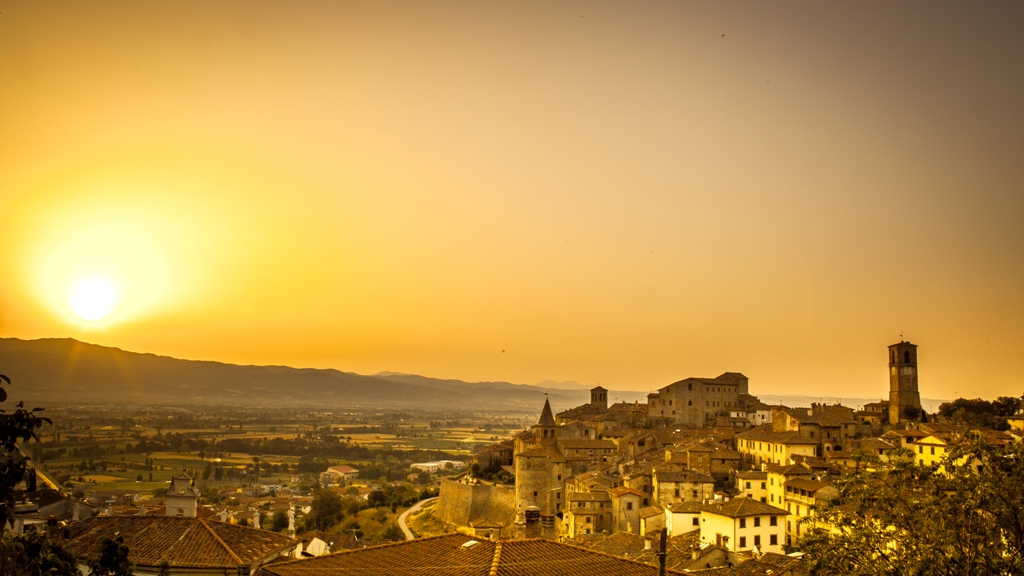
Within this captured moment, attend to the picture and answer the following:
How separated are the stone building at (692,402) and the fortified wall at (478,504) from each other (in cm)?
2525

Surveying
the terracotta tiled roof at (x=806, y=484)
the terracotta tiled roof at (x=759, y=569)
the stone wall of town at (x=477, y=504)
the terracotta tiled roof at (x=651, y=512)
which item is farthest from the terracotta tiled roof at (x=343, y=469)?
the terracotta tiled roof at (x=759, y=569)

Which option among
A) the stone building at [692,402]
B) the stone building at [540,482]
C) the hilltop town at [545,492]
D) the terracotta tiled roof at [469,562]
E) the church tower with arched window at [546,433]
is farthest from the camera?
the stone building at [692,402]

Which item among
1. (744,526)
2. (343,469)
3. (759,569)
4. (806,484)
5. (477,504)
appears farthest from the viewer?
(343,469)

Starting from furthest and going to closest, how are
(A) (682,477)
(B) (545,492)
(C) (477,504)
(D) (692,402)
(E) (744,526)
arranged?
(D) (692,402)
(C) (477,504)
(B) (545,492)
(A) (682,477)
(E) (744,526)

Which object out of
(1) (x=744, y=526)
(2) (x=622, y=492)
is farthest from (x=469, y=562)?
(2) (x=622, y=492)

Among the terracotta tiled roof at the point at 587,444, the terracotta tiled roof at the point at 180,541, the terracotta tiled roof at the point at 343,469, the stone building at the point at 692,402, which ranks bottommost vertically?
the terracotta tiled roof at the point at 343,469

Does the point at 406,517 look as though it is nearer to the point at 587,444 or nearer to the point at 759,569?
the point at 587,444

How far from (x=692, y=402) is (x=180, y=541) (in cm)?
6528

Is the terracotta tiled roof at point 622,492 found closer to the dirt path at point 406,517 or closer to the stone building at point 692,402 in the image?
the dirt path at point 406,517

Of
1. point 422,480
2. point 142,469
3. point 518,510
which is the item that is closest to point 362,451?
point 422,480

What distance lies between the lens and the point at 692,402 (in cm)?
7656

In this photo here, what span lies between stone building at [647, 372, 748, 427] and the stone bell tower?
1707 cm

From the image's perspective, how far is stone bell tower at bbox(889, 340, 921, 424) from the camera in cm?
6300

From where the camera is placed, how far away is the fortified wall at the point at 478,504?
174 feet
